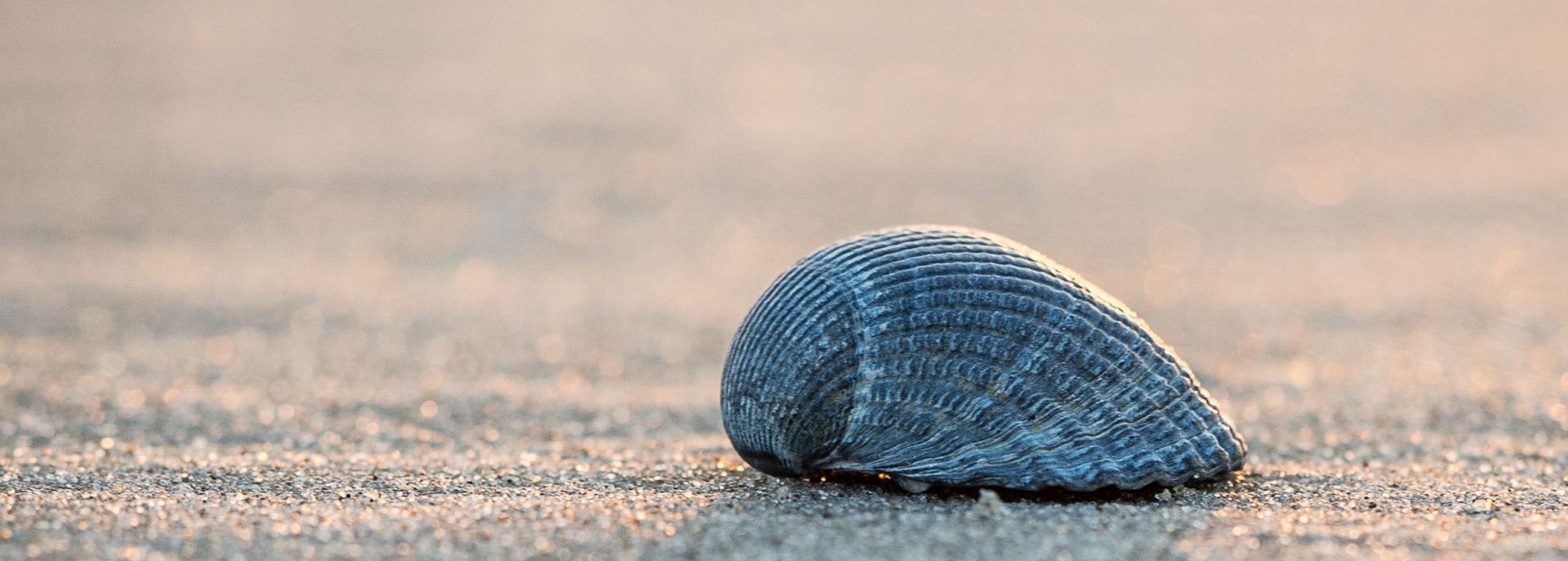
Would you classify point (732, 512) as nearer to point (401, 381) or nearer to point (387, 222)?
point (401, 381)

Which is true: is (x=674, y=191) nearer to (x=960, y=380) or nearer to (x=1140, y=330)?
(x=1140, y=330)

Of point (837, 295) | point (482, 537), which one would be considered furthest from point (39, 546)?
point (837, 295)

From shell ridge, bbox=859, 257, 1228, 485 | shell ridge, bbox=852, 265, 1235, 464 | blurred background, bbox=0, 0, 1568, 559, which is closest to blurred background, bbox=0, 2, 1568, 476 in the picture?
blurred background, bbox=0, 0, 1568, 559

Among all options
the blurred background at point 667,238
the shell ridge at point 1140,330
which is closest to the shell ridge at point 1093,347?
the shell ridge at point 1140,330

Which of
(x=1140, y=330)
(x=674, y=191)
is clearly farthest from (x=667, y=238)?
(x=1140, y=330)

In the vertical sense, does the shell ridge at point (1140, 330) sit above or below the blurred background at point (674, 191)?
below

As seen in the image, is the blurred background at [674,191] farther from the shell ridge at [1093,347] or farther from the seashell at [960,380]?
the shell ridge at [1093,347]
